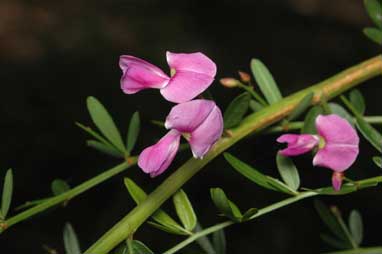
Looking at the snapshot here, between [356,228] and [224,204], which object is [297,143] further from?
[356,228]

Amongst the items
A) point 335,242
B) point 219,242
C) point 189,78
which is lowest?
point 335,242

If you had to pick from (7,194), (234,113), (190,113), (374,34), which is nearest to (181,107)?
(190,113)

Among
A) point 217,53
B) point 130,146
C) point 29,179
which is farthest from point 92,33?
point 130,146

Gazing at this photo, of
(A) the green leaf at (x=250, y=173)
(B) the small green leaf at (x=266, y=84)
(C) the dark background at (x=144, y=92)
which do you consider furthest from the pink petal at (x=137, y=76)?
(C) the dark background at (x=144, y=92)

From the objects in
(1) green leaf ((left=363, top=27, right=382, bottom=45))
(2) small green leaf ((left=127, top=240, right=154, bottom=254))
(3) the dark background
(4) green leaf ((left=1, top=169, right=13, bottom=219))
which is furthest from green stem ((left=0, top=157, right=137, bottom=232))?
(3) the dark background

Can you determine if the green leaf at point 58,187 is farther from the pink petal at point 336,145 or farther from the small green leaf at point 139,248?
the pink petal at point 336,145

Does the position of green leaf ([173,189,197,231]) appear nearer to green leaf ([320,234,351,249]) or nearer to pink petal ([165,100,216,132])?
pink petal ([165,100,216,132])

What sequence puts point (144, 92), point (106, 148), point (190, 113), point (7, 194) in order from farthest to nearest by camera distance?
point (144, 92), point (106, 148), point (7, 194), point (190, 113)
